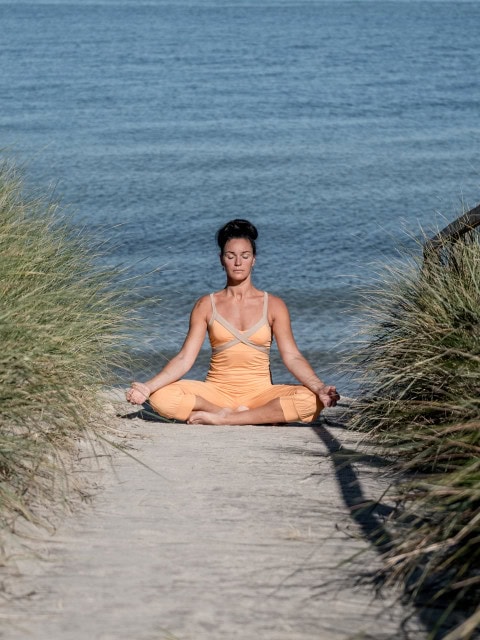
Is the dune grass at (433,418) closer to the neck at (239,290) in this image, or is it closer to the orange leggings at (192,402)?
the orange leggings at (192,402)

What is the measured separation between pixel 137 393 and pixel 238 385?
0.79 m

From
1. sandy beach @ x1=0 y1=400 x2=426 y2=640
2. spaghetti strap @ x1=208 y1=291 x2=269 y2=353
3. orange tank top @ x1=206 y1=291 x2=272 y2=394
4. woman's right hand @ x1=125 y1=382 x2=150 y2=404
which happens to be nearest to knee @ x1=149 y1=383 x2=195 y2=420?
woman's right hand @ x1=125 y1=382 x2=150 y2=404

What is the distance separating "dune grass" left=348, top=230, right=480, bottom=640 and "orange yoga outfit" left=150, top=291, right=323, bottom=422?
0.36m

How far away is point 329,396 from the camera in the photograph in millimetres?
6441

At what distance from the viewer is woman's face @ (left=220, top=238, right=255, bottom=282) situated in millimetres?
6645

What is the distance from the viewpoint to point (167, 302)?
12.5 m

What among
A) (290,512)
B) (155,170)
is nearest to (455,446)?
(290,512)

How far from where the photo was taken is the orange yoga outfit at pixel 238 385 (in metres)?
6.56

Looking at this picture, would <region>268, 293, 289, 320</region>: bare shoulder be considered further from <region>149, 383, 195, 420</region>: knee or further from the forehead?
<region>149, 383, 195, 420</region>: knee

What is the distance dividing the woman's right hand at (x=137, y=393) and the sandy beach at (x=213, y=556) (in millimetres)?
738

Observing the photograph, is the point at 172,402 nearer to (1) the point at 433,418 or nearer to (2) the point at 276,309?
(2) the point at 276,309

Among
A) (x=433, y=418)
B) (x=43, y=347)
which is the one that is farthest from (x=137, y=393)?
(x=433, y=418)

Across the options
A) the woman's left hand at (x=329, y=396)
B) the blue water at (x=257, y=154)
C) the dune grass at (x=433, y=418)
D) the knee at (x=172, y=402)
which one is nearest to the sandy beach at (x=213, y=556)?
the dune grass at (x=433, y=418)

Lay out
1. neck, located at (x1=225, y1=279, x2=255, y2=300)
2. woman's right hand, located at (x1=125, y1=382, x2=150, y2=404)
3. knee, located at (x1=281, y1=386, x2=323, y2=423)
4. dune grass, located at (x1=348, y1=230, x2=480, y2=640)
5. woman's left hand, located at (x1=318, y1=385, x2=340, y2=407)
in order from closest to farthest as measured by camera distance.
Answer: dune grass, located at (x1=348, y1=230, x2=480, y2=640)
woman's right hand, located at (x1=125, y1=382, x2=150, y2=404)
woman's left hand, located at (x1=318, y1=385, x2=340, y2=407)
knee, located at (x1=281, y1=386, x2=323, y2=423)
neck, located at (x1=225, y1=279, x2=255, y2=300)
